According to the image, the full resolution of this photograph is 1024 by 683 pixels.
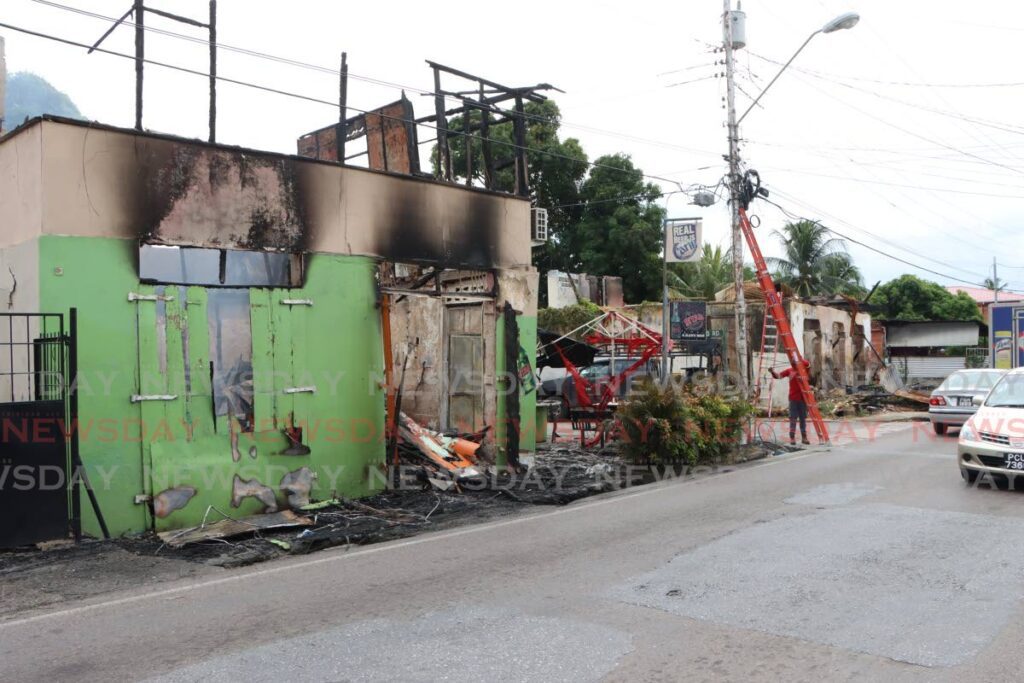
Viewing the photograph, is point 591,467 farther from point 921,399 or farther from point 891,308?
point 891,308

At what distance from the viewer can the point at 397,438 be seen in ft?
39.2

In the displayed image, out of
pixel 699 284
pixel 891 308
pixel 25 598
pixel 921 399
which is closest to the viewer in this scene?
pixel 25 598

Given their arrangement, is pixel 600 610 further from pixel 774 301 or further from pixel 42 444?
pixel 774 301

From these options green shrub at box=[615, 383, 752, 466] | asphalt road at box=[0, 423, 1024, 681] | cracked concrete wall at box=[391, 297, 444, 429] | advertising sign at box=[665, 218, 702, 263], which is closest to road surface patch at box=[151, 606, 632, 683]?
asphalt road at box=[0, 423, 1024, 681]

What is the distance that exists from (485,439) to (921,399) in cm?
2009

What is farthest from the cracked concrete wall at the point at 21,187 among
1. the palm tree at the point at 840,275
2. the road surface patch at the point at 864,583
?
the palm tree at the point at 840,275

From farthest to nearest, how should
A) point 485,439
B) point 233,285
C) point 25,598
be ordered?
1. point 485,439
2. point 233,285
3. point 25,598

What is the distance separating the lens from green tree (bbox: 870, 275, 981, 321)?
4938 cm

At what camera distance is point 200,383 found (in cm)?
963

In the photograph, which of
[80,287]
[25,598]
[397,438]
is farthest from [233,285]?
[25,598]

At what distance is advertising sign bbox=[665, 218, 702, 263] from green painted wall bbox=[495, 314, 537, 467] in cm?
446

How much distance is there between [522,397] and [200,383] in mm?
5673

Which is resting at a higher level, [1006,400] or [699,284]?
[699,284]

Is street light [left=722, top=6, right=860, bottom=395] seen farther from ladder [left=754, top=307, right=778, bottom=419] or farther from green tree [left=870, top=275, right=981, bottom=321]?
green tree [left=870, top=275, right=981, bottom=321]
